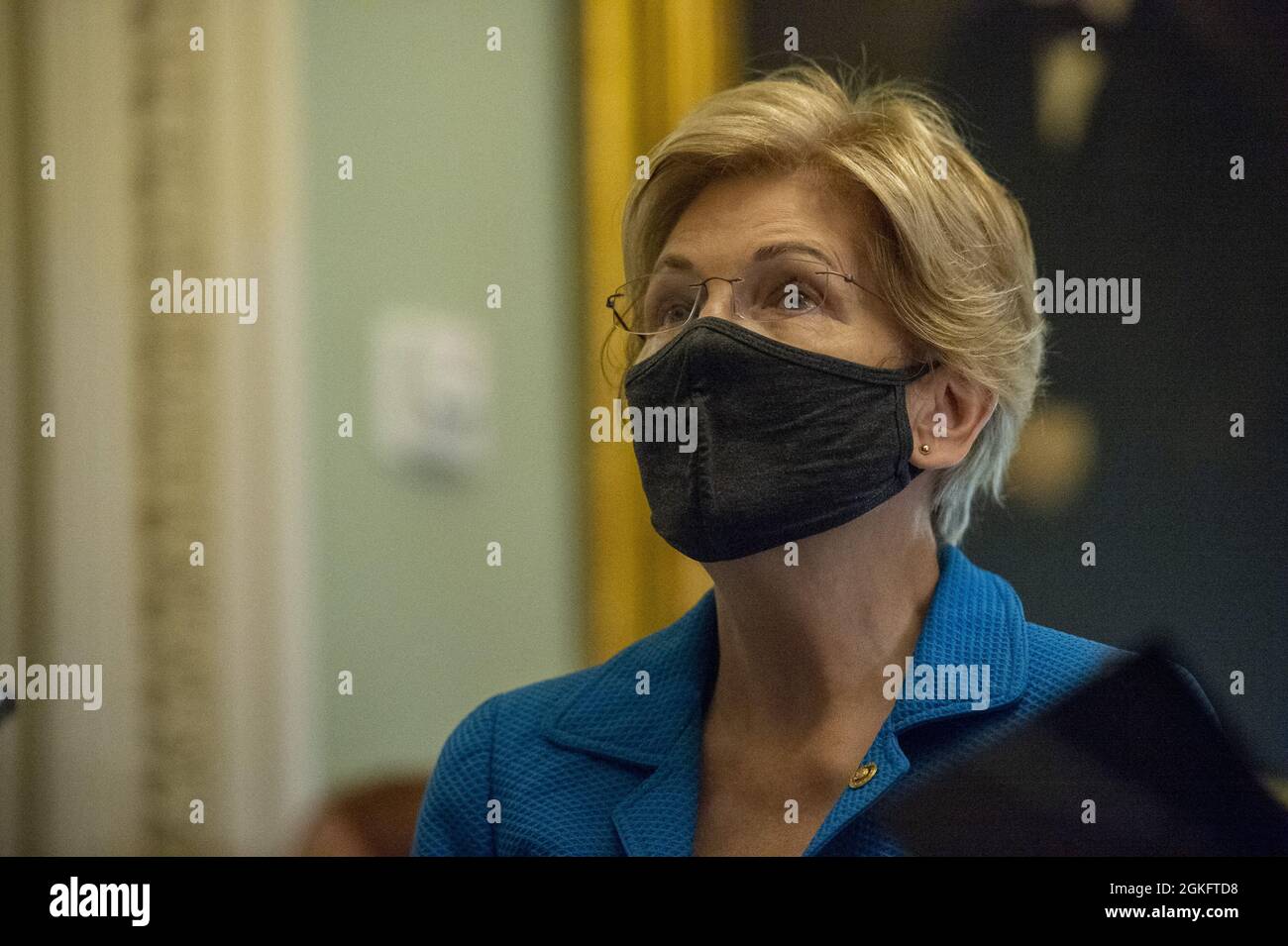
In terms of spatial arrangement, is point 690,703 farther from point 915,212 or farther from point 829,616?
point 915,212

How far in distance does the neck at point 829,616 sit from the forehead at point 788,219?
1.06 ft

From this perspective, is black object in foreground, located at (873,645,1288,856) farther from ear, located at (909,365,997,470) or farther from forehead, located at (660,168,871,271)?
forehead, located at (660,168,871,271)

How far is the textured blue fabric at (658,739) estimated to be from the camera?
150 cm

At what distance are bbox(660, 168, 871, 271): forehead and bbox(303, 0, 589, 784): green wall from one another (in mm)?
313

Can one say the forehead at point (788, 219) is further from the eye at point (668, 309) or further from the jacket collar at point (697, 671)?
the jacket collar at point (697, 671)

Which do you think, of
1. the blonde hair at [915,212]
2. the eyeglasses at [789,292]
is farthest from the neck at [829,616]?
the eyeglasses at [789,292]

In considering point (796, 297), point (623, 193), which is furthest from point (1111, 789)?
point (623, 193)

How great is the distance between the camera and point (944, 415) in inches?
60.5

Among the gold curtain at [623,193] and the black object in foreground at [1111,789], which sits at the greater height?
the gold curtain at [623,193]

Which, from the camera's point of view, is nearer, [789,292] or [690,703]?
[789,292]

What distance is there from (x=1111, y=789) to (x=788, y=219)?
83cm
